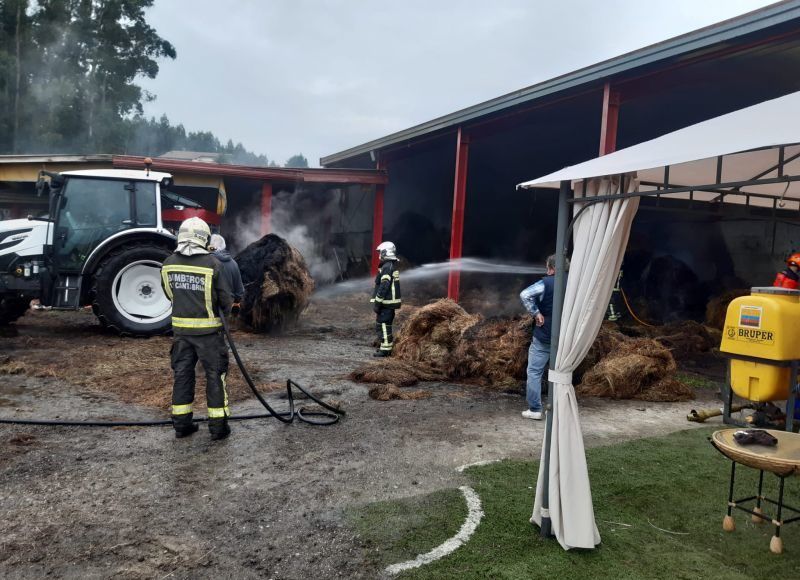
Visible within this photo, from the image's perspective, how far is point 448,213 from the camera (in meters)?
20.2

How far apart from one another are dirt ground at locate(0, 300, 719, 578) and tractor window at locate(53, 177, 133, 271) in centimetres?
149

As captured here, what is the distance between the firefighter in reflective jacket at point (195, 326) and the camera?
4.94 meters

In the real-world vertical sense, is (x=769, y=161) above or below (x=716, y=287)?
above

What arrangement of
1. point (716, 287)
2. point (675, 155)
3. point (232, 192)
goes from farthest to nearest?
point (232, 192) < point (716, 287) < point (675, 155)

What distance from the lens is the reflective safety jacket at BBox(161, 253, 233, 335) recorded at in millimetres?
4949

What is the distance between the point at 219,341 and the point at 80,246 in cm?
494

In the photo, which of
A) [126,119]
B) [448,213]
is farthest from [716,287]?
[126,119]

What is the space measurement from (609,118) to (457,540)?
843 cm

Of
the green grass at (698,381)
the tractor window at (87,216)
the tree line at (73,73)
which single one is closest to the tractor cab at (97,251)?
the tractor window at (87,216)

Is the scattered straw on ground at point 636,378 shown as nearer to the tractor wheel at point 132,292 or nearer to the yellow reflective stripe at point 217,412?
the yellow reflective stripe at point 217,412

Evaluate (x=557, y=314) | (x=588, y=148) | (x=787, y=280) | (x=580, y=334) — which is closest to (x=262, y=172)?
(x=588, y=148)

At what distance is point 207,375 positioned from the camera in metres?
5.00

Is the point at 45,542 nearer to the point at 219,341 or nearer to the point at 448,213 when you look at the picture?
the point at 219,341

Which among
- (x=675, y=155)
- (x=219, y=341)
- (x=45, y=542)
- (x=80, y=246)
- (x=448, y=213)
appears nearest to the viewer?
(x=675, y=155)
